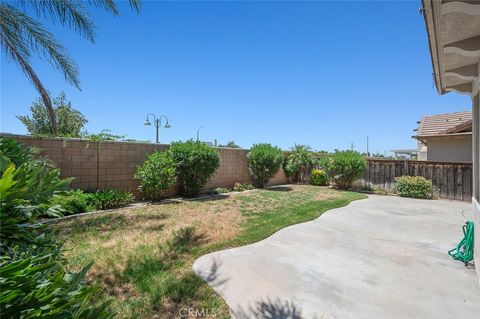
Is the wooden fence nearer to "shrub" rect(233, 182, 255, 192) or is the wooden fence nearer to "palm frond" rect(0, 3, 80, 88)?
"shrub" rect(233, 182, 255, 192)

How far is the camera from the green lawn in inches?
115

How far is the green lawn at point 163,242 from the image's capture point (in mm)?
2932

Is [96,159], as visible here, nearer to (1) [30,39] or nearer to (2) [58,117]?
(1) [30,39]

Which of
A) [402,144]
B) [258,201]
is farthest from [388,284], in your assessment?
[402,144]

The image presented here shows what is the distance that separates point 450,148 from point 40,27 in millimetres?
15997

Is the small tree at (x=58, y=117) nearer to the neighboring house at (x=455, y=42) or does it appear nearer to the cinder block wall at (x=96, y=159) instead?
the cinder block wall at (x=96, y=159)

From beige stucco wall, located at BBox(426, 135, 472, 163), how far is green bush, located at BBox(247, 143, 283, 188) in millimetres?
7635

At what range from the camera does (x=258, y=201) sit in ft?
29.8

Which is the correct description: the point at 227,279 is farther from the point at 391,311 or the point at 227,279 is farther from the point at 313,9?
the point at 313,9

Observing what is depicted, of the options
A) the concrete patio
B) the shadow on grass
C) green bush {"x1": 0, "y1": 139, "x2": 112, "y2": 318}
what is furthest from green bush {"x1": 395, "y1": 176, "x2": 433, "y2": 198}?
green bush {"x1": 0, "y1": 139, "x2": 112, "y2": 318}

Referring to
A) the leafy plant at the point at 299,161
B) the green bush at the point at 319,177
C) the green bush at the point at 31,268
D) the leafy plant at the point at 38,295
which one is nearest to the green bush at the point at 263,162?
the leafy plant at the point at 299,161

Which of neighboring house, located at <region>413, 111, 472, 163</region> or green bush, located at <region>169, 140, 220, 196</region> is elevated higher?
neighboring house, located at <region>413, 111, 472, 163</region>

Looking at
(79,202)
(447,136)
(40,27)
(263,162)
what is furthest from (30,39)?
(447,136)

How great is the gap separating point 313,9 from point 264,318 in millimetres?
8008
